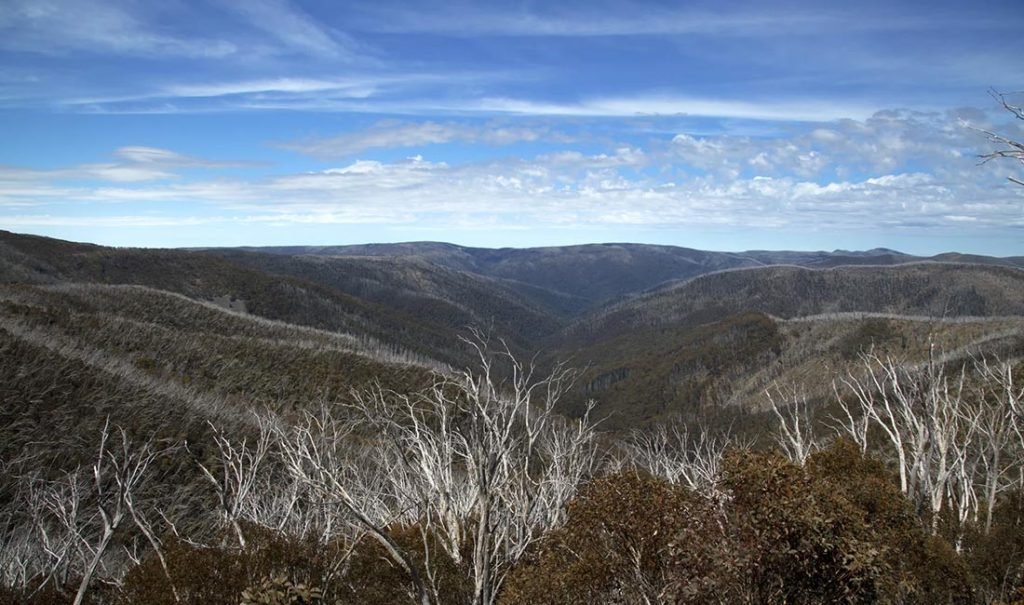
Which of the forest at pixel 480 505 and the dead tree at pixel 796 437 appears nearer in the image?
the forest at pixel 480 505

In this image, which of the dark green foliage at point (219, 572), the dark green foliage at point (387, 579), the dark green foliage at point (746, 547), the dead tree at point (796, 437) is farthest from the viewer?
the dead tree at point (796, 437)

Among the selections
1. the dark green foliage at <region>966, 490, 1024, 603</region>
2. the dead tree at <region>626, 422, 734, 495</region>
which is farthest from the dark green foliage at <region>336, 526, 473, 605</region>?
the dark green foliage at <region>966, 490, 1024, 603</region>

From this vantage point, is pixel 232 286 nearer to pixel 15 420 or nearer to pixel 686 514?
pixel 15 420

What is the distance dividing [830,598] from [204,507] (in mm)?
27297

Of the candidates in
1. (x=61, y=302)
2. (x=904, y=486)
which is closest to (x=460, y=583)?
(x=904, y=486)

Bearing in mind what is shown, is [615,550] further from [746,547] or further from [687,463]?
[687,463]

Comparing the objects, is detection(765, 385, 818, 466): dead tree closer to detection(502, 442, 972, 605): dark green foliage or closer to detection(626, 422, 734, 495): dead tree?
detection(626, 422, 734, 495): dead tree

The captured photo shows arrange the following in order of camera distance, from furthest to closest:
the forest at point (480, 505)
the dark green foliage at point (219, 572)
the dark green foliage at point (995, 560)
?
the dark green foliage at point (995, 560), the dark green foliage at point (219, 572), the forest at point (480, 505)

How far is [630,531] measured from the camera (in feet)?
32.0

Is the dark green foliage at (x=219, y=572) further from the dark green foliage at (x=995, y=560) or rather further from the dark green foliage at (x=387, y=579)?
the dark green foliage at (x=995, y=560)

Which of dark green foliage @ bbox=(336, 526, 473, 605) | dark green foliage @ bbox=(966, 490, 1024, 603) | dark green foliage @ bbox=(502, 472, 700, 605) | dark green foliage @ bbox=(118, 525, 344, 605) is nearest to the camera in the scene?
dark green foliage @ bbox=(118, 525, 344, 605)

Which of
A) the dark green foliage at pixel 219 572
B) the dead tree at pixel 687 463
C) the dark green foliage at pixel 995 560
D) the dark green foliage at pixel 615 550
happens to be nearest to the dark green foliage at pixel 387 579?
the dark green foliage at pixel 219 572

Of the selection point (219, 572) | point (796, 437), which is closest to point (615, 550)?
point (219, 572)

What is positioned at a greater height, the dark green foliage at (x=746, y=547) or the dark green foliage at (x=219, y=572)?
the dark green foliage at (x=746, y=547)
